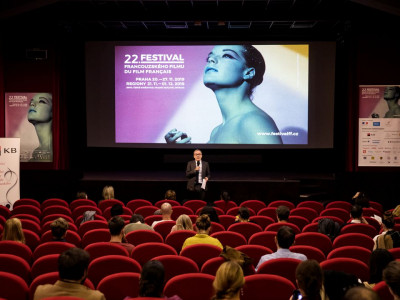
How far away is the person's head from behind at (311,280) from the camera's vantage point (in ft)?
10.9

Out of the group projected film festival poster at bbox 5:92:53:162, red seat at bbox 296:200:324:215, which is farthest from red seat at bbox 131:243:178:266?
projected film festival poster at bbox 5:92:53:162

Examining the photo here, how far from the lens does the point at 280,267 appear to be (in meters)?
4.55

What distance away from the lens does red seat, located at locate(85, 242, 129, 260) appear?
204 inches

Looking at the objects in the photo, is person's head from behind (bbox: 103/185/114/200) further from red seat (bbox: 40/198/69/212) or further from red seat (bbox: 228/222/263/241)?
red seat (bbox: 228/222/263/241)

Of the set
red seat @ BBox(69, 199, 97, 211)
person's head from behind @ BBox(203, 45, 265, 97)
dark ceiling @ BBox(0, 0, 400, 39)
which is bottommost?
red seat @ BBox(69, 199, 97, 211)

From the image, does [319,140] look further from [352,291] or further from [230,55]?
[352,291]

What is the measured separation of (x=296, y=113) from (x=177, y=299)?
9857mm

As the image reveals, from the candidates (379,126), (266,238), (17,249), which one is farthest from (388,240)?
(379,126)

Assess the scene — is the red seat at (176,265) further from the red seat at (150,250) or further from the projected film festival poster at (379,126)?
the projected film festival poster at (379,126)

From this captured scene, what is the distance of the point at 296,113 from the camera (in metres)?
12.8

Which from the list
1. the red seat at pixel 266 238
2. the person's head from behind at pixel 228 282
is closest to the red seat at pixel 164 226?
the red seat at pixel 266 238

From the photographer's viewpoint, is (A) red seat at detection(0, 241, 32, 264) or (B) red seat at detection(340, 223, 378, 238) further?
(B) red seat at detection(340, 223, 378, 238)

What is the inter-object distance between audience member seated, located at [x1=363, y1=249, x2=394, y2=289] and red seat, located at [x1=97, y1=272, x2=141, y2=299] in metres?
1.95

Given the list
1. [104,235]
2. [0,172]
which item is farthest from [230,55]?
[104,235]
